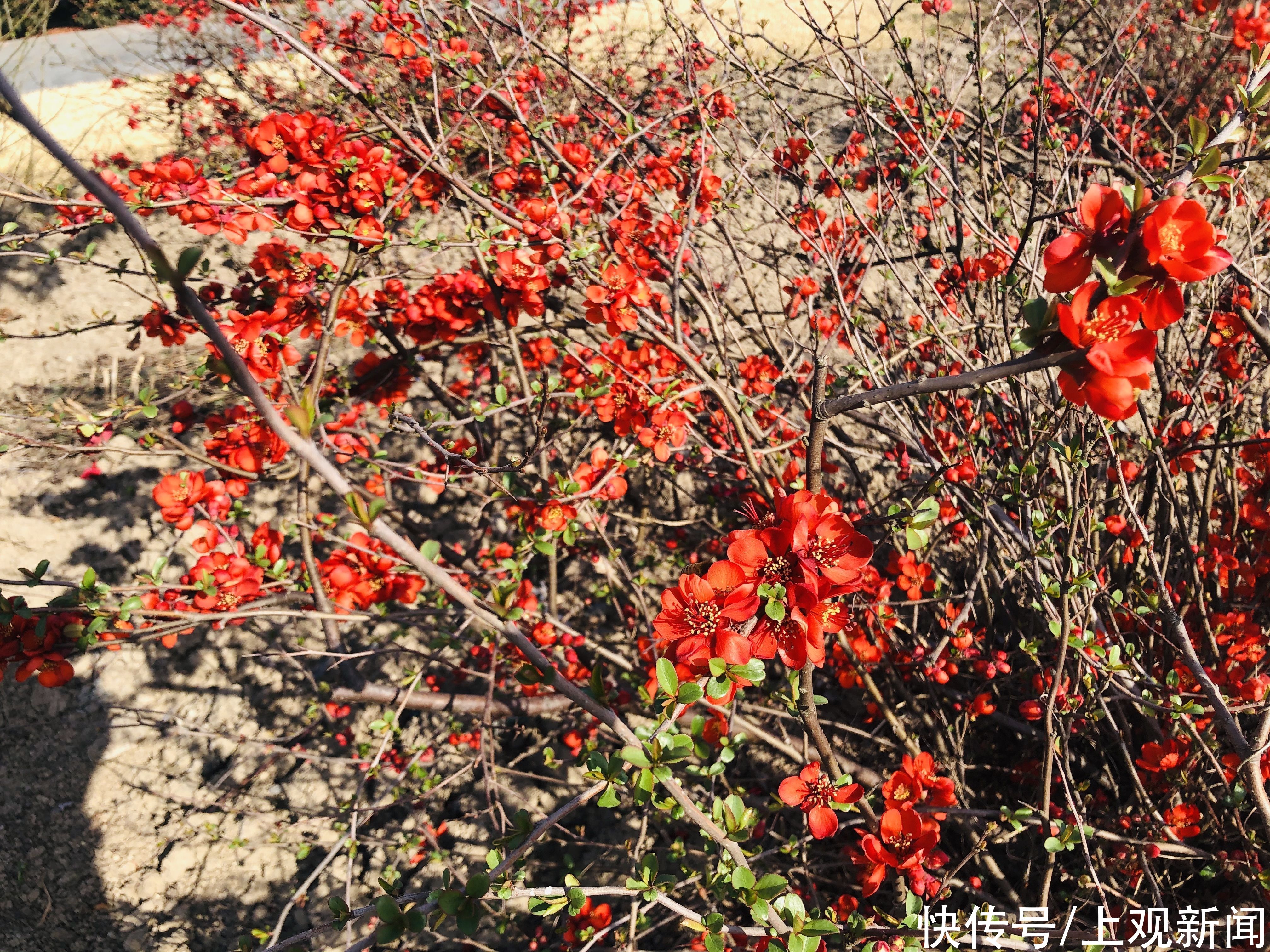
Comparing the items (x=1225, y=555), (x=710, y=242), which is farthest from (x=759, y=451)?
(x=710, y=242)

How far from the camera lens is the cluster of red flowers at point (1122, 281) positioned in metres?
0.77

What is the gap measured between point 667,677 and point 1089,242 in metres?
0.80

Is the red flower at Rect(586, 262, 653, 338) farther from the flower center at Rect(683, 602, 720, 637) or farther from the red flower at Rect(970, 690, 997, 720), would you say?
the red flower at Rect(970, 690, 997, 720)

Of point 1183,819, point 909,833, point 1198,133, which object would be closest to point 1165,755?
point 1183,819

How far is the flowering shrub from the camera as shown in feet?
3.59

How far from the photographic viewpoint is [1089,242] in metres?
0.85

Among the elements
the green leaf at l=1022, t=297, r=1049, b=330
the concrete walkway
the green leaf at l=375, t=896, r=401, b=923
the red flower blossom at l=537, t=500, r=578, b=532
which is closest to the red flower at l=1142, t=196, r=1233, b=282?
the green leaf at l=1022, t=297, r=1049, b=330

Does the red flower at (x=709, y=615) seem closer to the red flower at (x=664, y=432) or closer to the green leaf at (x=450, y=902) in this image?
the green leaf at (x=450, y=902)

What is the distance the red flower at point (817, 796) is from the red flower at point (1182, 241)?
109cm

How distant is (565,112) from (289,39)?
4738mm

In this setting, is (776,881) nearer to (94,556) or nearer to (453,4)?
(453,4)

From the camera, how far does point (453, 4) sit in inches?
80.0

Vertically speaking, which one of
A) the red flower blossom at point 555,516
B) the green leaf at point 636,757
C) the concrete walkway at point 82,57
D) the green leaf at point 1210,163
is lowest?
the red flower blossom at point 555,516

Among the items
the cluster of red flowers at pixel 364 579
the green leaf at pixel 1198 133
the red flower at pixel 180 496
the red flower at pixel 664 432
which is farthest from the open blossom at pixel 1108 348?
the red flower at pixel 180 496
